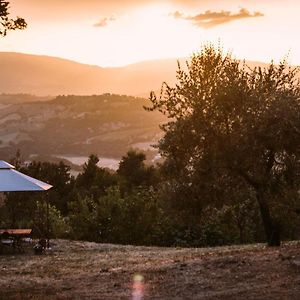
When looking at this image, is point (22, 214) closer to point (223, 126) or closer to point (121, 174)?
point (121, 174)

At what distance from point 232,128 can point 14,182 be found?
412 inches

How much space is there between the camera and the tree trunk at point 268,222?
59.6 ft

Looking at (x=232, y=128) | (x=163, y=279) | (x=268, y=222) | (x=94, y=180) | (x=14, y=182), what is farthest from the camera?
(x=94, y=180)

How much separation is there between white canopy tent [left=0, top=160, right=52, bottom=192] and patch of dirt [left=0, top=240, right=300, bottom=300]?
4.77 meters

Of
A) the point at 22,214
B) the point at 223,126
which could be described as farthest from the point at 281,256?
the point at 22,214

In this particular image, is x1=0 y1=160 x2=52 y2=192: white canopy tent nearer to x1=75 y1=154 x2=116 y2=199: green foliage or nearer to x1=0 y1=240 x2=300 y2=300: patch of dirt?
x1=0 y1=240 x2=300 y2=300: patch of dirt

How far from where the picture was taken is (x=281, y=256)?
1483cm

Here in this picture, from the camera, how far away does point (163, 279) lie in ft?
45.8

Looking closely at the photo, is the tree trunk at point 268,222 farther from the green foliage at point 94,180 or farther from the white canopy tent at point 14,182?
the green foliage at point 94,180

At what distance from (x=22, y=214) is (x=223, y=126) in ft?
118

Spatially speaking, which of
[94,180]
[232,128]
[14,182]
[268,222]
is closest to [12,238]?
[14,182]

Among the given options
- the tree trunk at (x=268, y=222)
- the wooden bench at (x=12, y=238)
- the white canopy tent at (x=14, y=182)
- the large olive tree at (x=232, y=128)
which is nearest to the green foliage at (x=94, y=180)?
the wooden bench at (x=12, y=238)

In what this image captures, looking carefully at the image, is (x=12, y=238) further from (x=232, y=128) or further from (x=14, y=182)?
(x=232, y=128)

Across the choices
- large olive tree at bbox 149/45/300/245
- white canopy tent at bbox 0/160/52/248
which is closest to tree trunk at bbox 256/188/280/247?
large olive tree at bbox 149/45/300/245
